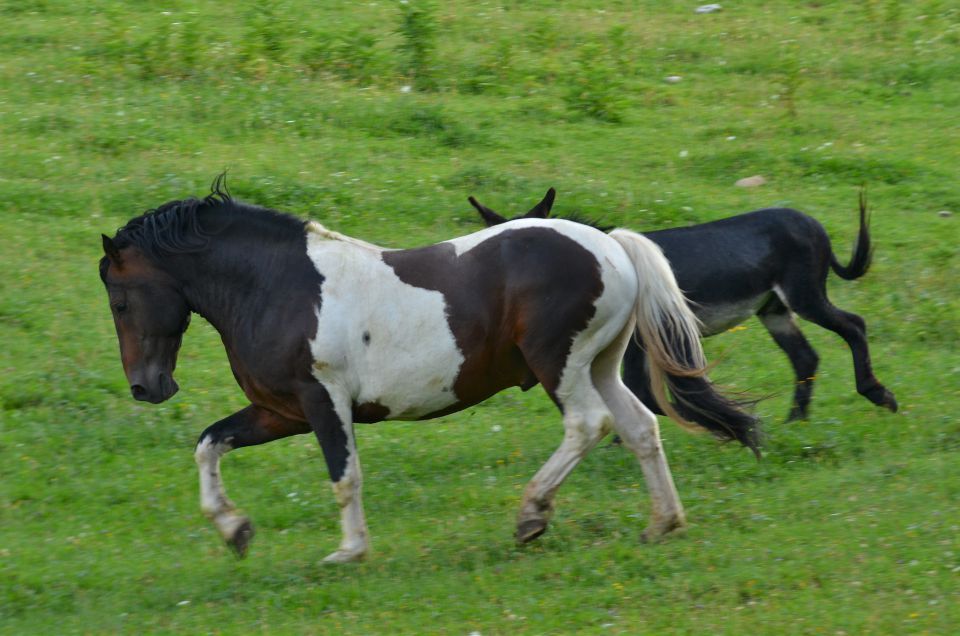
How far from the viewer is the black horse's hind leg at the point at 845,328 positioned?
976cm

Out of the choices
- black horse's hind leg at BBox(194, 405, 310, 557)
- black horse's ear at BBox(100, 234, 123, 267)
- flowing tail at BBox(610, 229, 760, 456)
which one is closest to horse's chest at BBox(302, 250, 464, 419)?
black horse's hind leg at BBox(194, 405, 310, 557)

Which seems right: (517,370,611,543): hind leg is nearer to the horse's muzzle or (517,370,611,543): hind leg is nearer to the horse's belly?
the horse's muzzle

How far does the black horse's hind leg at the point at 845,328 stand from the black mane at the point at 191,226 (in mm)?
4033

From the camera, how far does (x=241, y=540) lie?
7.55m

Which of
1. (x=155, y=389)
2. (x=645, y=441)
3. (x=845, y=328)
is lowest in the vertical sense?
(x=845, y=328)

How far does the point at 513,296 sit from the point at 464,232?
5.90 meters

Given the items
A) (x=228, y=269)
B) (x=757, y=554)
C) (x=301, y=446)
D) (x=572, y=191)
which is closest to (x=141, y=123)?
(x=572, y=191)

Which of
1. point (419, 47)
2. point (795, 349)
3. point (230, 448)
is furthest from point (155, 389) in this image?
point (419, 47)

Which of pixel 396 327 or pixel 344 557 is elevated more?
pixel 396 327

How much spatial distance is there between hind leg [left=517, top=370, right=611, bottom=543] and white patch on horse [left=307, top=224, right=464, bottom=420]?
684 millimetres

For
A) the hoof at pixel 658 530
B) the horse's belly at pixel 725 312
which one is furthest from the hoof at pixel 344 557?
the horse's belly at pixel 725 312

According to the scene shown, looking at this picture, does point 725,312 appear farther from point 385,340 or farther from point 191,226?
point 191,226

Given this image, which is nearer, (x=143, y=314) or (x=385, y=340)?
(x=385, y=340)

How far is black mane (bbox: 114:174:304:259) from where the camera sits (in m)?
7.69
